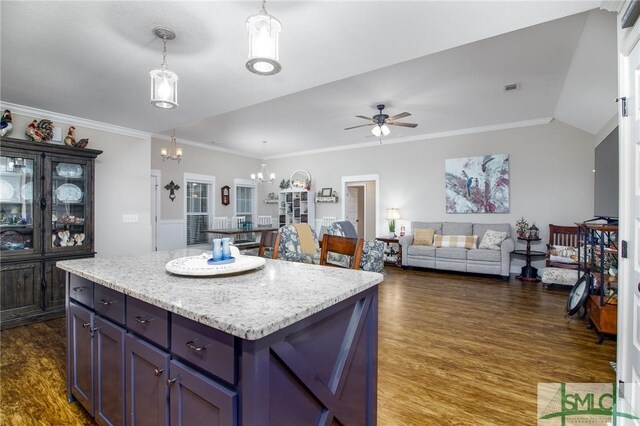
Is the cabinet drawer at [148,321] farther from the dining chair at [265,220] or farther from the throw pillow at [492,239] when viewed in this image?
the dining chair at [265,220]

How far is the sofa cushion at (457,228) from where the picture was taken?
596 centimetres

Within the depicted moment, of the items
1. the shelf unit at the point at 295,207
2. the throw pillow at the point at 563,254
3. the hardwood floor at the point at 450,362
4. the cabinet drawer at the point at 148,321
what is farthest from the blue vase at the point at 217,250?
the shelf unit at the point at 295,207

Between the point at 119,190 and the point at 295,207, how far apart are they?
4.36 metres

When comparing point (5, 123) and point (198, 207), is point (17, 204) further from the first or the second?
point (198, 207)

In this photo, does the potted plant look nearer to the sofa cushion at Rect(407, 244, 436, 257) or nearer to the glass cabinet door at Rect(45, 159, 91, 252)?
the sofa cushion at Rect(407, 244, 436, 257)

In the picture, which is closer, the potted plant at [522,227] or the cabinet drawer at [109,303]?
the cabinet drawer at [109,303]

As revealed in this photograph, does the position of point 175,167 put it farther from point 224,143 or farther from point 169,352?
point 169,352

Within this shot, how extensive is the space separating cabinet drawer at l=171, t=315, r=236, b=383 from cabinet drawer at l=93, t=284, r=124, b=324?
502 millimetres

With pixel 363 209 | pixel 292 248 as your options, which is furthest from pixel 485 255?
pixel 363 209

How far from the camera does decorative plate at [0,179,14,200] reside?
11.0 ft

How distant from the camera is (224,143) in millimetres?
7113

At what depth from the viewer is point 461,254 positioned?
18.2 ft

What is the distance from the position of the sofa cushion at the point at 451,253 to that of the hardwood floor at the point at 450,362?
4.95 ft

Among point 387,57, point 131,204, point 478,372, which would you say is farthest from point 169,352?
point 131,204
